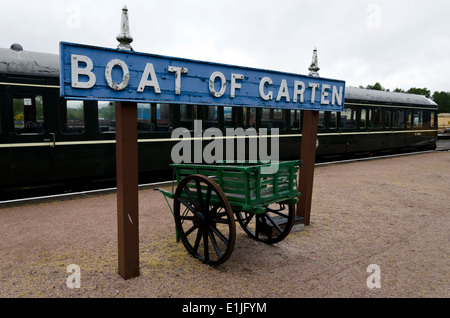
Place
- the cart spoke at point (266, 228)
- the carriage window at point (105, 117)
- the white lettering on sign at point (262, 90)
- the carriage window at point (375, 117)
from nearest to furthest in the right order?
1. the white lettering on sign at point (262, 90)
2. the cart spoke at point (266, 228)
3. the carriage window at point (105, 117)
4. the carriage window at point (375, 117)

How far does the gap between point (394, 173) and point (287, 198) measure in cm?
863

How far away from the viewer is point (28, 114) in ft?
23.4

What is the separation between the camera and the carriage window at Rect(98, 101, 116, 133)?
8.07 meters

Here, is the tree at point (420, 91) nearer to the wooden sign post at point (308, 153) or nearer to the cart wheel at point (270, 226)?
the wooden sign post at point (308, 153)

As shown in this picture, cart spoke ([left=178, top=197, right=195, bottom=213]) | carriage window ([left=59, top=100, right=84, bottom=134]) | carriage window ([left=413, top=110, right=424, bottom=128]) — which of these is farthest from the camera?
carriage window ([left=413, top=110, right=424, bottom=128])

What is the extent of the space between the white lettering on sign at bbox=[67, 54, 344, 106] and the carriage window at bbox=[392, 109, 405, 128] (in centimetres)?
1271

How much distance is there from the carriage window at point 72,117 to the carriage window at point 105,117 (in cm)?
41

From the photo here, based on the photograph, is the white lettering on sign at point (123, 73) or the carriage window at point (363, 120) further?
the carriage window at point (363, 120)

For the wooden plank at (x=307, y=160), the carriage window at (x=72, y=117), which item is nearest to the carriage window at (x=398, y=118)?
the wooden plank at (x=307, y=160)

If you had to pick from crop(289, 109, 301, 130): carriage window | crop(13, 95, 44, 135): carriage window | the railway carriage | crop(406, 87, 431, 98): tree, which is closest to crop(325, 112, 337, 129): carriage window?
crop(289, 109, 301, 130): carriage window

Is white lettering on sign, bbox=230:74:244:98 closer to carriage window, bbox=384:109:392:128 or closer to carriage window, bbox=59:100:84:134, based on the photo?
carriage window, bbox=59:100:84:134

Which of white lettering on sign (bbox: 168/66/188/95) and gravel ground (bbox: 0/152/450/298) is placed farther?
white lettering on sign (bbox: 168/66/188/95)

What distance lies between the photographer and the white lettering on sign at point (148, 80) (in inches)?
138

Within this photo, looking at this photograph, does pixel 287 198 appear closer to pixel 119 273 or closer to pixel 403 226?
pixel 119 273
